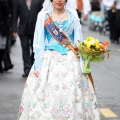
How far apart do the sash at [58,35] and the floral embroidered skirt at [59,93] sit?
70 mm

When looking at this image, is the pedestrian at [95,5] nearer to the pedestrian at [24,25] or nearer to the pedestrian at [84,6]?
the pedestrian at [84,6]

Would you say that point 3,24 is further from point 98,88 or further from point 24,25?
point 98,88

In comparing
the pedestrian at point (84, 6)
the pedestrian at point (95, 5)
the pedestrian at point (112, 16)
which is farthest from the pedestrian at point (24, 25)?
the pedestrian at point (95, 5)

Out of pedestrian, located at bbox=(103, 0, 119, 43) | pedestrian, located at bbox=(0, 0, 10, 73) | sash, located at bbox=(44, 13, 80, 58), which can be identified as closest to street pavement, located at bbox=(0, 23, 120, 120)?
pedestrian, located at bbox=(0, 0, 10, 73)

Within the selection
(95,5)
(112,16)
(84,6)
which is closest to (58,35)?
(84,6)

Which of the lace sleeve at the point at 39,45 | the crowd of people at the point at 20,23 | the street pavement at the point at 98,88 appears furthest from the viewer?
the crowd of people at the point at 20,23

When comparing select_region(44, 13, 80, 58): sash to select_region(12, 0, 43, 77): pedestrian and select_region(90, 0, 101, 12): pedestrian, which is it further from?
select_region(90, 0, 101, 12): pedestrian

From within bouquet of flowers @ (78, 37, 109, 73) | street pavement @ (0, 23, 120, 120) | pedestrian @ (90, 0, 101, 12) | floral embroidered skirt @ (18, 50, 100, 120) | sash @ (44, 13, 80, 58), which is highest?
sash @ (44, 13, 80, 58)

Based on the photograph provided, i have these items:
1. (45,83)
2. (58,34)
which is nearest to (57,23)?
(58,34)

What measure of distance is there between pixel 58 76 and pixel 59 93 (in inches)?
7.5

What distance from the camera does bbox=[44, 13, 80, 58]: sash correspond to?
625 centimetres

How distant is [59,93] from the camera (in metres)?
6.10

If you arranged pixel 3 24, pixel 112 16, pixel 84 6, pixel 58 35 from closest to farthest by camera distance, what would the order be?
pixel 58 35 → pixel 3 24 → pixel 84 6 → pixel 112 16

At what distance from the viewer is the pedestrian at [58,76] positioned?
608cm
